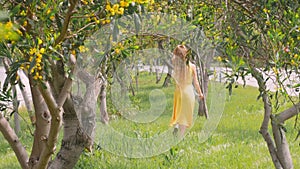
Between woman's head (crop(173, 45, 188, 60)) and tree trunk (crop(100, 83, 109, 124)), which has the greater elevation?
woman's head (crop(173, 45, 188, 60))

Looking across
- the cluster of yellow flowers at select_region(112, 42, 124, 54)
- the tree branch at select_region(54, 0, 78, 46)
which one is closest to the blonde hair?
the cluster of yellow flowers at select_region(112, 42, 124, 54)

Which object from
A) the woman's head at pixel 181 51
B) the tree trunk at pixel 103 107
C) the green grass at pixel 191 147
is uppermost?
the woman's head at pixel 181 51

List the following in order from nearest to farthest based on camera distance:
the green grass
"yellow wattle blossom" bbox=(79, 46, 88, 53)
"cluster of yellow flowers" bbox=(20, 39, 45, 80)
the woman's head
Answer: "cluster of yellow flowers" bbox=(20, 39, 45, 80), "yellow wattle blossom" bbox=(79, 46, 88, 53), the woman's head, the green grass

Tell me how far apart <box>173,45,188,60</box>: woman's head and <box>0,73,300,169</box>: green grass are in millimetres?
344

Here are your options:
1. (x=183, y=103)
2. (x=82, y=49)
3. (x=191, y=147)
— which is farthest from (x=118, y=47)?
(x=191, y=147)

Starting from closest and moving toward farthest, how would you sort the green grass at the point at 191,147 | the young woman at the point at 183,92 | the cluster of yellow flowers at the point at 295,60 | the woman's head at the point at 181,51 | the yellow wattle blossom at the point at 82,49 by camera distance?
1. the yellow wattle blossom at the point at 82,49
2. the cluster of yellow flowers at the point at 295,60
3. the woman's head at the point at 181,51
4. the young woman at the point at 183,92
5. the green grass at the point at 191,147

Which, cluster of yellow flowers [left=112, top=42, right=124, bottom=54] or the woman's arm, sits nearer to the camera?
cluster of yellow flowers [left=112, top=42, right=124, bottom=54]

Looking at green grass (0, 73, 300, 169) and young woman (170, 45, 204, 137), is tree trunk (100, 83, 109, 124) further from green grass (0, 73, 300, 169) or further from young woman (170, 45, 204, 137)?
young woman (170, 45, 204, 137)

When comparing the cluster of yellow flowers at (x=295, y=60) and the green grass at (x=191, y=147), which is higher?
the cluster of yellow flowers at (x=295, y=60)

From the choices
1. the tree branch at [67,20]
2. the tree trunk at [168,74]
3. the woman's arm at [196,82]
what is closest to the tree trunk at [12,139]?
the tree trunk at [168,74]

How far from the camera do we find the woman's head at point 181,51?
2876 millimetres

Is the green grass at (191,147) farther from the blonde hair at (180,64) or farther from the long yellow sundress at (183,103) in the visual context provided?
the blonde hair at (180,64)

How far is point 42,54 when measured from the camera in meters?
1.85

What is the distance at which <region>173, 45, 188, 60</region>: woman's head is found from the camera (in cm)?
288
